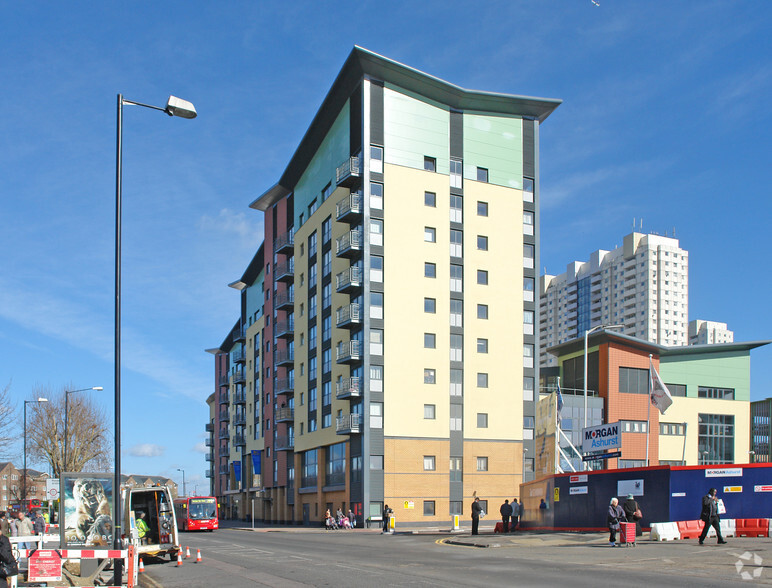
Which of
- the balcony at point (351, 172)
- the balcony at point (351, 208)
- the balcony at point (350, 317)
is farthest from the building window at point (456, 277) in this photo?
the balcony at point (351, 172)

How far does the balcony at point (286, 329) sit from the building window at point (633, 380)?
2873 centimetres

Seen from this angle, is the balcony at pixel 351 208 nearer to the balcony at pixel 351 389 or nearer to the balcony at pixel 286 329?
the balcony at pixel 351 389

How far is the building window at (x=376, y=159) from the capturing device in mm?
55750

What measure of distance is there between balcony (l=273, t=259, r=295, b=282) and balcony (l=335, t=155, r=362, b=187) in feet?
57.8

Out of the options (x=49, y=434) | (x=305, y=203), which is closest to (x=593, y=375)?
(x=305, y=203)

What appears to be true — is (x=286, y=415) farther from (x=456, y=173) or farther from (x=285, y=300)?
(x=456, y=173)

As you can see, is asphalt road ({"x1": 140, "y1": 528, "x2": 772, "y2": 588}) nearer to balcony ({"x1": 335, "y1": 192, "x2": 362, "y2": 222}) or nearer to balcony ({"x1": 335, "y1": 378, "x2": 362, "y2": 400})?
balcony ({"x1": 335, "y1": 378, "x2": 362, "y2": 400})

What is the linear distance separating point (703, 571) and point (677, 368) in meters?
56.2

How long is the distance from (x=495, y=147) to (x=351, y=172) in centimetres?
1246

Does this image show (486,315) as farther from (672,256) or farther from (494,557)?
(672,256)

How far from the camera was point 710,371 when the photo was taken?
70375 millimetres

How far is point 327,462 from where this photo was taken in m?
61.1

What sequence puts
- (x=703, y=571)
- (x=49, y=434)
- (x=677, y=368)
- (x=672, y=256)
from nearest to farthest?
(x=703, y=571)
(x=49, y=434)
(x=677, y=368)
(x=672, y=256)

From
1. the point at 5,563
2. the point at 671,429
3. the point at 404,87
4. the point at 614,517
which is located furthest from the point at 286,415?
the point at 5,563
